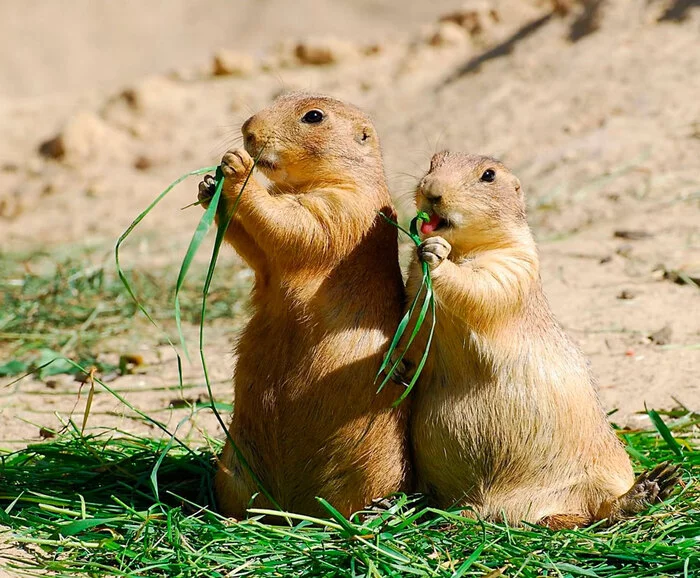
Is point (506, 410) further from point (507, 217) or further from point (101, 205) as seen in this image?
point (101, 205)

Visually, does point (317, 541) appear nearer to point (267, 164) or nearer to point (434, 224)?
point (434, 224)

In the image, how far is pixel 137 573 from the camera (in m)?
Answer: 3.81

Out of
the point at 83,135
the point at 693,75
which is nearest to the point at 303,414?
the point at 693,75

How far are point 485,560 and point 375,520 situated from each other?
1.56 ft

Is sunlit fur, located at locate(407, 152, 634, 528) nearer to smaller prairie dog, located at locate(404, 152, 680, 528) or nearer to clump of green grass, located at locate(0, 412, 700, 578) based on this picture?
smaller prairie dog, located at locate(404, 152, 680, 528)

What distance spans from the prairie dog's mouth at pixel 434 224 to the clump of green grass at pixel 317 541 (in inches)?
44.9

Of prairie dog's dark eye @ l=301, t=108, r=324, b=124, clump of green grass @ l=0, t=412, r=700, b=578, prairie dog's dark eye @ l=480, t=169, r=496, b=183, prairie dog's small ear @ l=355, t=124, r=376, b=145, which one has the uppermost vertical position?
prairie dog's dark eye @ l=301, t=108, r=324, b=124

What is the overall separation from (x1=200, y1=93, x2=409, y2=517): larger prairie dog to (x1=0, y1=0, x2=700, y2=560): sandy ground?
0.66 metres

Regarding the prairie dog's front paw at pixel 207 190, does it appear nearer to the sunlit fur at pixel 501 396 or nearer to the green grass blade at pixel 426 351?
the sunlit fur at pixel 501 396

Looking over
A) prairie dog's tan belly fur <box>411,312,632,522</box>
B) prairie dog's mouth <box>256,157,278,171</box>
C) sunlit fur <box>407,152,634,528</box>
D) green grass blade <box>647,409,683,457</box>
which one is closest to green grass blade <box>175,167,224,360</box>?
prairie dog's mouth <box>256,157,278,171</box>

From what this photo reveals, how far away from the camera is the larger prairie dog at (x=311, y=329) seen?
4.22 m

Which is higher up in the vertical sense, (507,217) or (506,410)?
(507,217)

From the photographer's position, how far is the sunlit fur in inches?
163

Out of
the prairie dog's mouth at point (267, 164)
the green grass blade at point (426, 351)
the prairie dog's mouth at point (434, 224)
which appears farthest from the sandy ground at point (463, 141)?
the green grass blade at point (426, 351)
